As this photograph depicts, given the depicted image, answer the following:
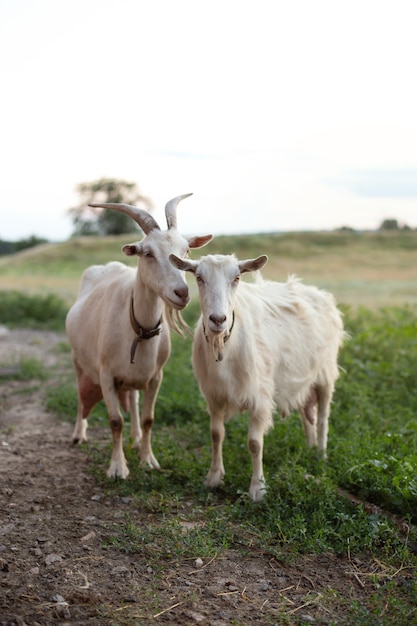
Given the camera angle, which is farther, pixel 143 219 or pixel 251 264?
pixel 143 219

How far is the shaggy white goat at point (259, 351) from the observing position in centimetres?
518

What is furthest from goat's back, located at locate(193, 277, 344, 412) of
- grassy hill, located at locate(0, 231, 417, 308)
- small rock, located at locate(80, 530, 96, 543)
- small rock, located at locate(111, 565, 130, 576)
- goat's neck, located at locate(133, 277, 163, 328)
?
grassy hill, located at locate(0, 231, 417, 308)

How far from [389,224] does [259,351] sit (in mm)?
25421

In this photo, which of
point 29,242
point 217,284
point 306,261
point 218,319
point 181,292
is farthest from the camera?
point 29,242

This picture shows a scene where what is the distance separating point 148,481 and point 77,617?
7.10ft

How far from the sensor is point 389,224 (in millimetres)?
Result: 29859

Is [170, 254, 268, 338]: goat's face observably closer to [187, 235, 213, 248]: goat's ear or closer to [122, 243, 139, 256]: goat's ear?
[122, 243, 139, 256]: goat's ear

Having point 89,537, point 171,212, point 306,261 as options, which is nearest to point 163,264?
point 171,212

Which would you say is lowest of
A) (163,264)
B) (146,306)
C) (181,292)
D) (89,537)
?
(89,537)

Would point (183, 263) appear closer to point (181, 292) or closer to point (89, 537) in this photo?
point (181, 292)

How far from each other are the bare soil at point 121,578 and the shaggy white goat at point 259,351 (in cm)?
104

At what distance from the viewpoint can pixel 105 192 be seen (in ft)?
174

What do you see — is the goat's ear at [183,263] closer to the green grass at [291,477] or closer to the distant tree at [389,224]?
the green grass at [291,477]

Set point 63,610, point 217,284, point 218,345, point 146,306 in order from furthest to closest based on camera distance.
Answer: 1. point 146,306
2. point 218,345
3. point 217,284
4. point 63,610
